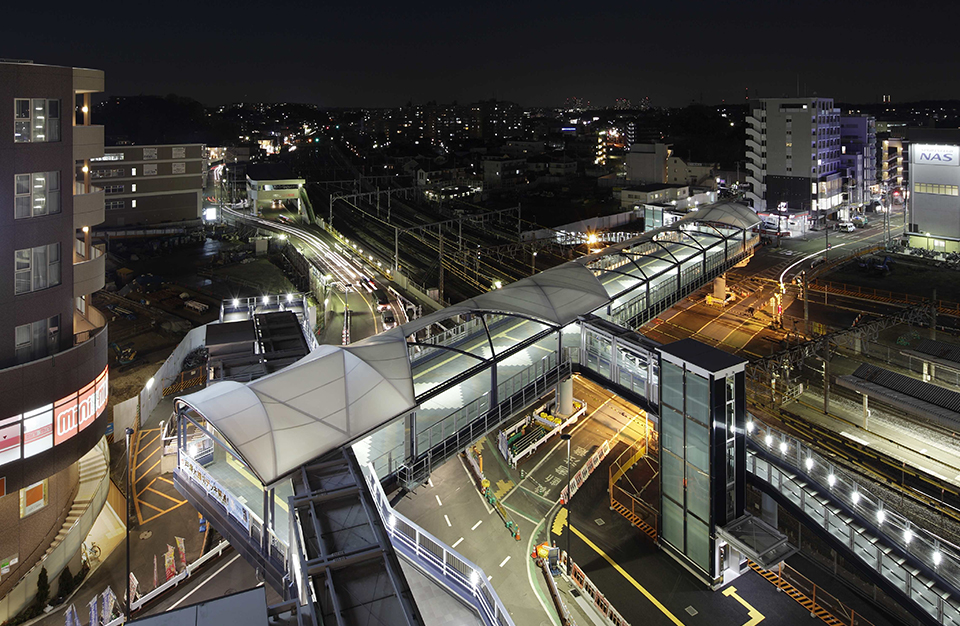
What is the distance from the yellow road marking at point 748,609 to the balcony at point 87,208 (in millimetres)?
18370

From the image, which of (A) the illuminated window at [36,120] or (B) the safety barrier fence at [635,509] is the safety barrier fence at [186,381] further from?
(B) the safety barrier fence at [635,509]

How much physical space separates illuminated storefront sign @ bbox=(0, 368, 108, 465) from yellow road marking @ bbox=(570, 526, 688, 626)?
13.2 m

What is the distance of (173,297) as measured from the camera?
1492 inches

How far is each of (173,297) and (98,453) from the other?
65.1 ft

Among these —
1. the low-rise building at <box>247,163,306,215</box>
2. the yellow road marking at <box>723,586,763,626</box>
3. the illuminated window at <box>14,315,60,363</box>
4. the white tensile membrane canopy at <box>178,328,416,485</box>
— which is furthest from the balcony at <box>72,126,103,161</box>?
the low-rise building at <box>247,163,306,215</box>

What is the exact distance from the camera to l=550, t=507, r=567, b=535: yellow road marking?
→ 16172 millimetres

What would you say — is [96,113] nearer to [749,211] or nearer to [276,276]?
[276,276]

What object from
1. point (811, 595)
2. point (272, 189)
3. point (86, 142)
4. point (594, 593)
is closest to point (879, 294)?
point (811, 595)

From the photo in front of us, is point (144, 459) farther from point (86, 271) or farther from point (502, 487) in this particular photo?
point (502, 487)

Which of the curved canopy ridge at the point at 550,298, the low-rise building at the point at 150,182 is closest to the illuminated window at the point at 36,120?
the curved canopy ridge at the point at 550,298

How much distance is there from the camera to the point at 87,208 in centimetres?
1727

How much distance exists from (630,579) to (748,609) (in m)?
2.46

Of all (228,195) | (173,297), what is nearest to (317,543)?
(173,297)

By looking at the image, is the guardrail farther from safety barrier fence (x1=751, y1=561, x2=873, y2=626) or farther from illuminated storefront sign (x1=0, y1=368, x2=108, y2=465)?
illuminated storefront sign (x1=0, y1=368, x2=108, y2=465)
